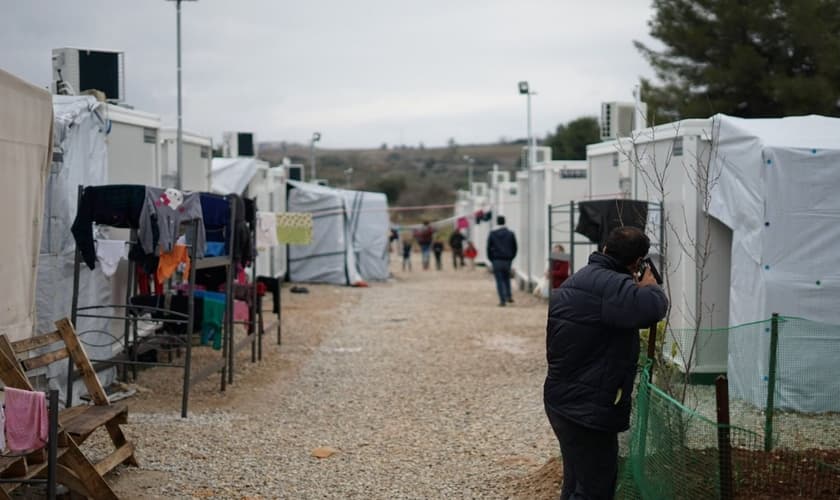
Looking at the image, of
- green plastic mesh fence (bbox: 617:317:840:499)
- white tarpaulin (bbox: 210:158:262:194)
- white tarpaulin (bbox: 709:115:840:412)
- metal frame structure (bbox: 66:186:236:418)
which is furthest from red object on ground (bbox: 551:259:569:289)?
white tarpaulin (bbox: 709:115:840:412)

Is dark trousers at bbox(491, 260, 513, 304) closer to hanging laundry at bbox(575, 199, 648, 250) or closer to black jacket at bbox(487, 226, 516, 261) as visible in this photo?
black jacket at bbox(487, 226, 516, 261)

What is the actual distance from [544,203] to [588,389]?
52.5ft

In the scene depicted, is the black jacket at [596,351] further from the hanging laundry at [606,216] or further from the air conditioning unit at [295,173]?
the air conditioning unit at [295,173]

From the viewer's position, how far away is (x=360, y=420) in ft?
29.0

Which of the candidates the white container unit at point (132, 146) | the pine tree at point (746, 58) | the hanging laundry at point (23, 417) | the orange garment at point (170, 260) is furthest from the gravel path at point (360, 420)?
the pine tree at point (746, 58)

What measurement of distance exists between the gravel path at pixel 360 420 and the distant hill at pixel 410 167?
50479 mm

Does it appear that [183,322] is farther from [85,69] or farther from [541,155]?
[541,155]

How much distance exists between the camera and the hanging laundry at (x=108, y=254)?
8.42 m

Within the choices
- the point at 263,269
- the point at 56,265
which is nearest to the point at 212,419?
the point at 56,265

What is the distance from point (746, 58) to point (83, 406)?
20494 mm

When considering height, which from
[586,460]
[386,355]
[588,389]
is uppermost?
[588,389]

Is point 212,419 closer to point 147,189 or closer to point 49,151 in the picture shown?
point 147,189

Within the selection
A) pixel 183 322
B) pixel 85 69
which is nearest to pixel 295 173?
pixel 85 69

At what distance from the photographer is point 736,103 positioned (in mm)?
24672
